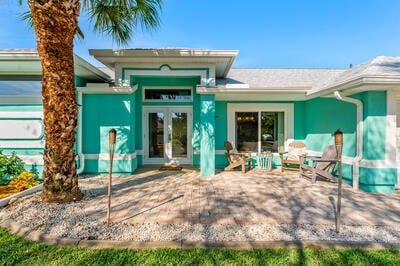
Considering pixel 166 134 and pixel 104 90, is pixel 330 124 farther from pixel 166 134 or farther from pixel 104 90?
pixel 104 90

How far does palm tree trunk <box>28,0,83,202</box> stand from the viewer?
14.3 ft

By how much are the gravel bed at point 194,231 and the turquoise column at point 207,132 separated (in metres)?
3.76

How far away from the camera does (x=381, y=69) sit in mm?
5645

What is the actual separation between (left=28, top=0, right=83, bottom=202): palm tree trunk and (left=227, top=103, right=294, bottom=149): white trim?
233 inches

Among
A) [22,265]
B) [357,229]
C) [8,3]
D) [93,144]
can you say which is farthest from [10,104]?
[357,229]

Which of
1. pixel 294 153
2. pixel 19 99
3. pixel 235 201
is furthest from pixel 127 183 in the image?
pixel 294 153

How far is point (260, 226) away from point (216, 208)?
103 centimetres

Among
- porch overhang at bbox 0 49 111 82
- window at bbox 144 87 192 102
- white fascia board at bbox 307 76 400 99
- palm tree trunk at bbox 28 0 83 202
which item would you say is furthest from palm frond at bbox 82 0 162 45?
white fascia board at bbox 307 76 400 99

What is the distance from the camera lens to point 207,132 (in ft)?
24.0

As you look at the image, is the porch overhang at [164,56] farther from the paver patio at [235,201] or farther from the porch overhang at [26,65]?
the paver patio at [235,201]

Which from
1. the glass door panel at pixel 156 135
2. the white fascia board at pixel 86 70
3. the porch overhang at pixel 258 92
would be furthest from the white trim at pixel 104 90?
the porch overhang at pixel 258 92

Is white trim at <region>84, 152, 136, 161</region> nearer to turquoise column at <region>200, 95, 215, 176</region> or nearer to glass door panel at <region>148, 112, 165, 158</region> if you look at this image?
glass door panel at <region>148, 112, 165, 158</region>

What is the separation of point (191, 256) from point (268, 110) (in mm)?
7352

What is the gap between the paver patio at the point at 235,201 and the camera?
3902 millimetres
